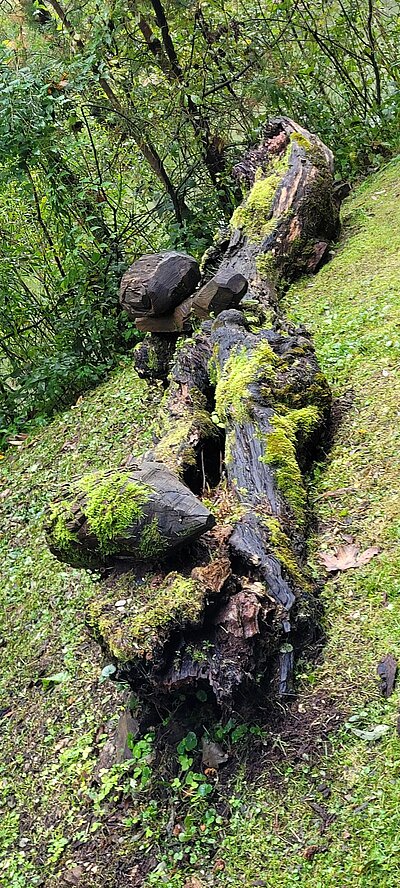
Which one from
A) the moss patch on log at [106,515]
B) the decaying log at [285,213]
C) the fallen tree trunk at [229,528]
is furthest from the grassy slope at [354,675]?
the decaying log at [285,213]

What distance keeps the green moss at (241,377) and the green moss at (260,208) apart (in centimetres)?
203

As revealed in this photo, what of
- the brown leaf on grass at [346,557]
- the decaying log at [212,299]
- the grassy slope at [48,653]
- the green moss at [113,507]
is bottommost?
the grassy slope at [48,653]

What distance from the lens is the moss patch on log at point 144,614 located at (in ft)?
8.27

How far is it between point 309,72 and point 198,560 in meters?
6.32

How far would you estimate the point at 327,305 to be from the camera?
5211 millimetres

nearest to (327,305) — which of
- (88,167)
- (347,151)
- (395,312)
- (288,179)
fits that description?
(395,312)

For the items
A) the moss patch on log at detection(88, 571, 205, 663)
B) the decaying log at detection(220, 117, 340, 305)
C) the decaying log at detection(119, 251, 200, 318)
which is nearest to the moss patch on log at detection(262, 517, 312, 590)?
the moss patch on log at detection(88, 571, 205, 663)

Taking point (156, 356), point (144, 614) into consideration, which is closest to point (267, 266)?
point (156, 356)

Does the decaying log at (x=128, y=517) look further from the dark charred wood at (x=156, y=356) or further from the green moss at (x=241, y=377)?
the dark charred wood at (x=156, y=356)

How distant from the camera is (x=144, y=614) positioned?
2604mm

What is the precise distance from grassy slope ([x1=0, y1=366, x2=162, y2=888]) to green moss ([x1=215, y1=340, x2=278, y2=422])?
1.02 meters

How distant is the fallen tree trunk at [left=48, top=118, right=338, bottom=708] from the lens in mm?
2521

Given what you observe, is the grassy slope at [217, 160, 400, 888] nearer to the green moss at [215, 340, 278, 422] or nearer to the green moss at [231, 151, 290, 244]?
the green moss at [215, 340, 278, 422]

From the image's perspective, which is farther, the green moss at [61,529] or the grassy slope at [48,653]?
the grassy slope at [48,653]
